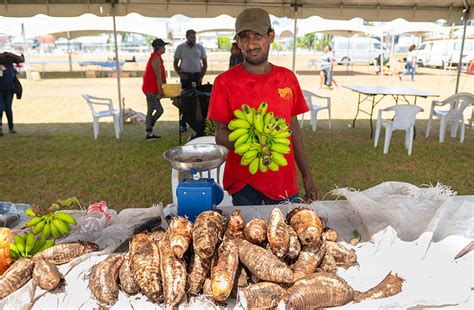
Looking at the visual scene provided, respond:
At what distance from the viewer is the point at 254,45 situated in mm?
2281

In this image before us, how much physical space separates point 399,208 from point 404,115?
544cm

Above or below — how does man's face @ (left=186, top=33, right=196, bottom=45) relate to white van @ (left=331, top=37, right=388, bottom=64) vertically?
below

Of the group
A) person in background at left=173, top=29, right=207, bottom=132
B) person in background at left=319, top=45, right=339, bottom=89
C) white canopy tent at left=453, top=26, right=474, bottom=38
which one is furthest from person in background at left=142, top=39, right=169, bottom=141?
white canopy tent at left=453, top=26, right=474, bottom=38

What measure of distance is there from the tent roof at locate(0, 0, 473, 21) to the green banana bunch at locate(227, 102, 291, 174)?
6.23 meters

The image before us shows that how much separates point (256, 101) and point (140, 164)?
455cm

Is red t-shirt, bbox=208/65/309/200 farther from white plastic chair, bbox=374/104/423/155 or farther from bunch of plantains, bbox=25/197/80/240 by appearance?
white plastic chair, bbox=374/104/423/155

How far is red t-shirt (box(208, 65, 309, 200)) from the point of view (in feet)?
7.80

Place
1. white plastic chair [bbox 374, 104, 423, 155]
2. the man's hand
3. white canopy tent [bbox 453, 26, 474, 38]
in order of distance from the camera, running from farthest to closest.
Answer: white canopy tent [bbox 453, 26, 474, 38] < white plastic chair [bbox 374, 104, 423, 155] < the man's hand

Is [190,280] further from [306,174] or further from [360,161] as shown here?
[360,161]

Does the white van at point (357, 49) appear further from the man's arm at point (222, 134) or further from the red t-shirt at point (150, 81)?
the man's arm at point (222, 134)

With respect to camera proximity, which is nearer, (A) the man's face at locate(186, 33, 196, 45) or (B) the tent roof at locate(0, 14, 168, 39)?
(A) the man's face at locate(186, 33, 196, 45)

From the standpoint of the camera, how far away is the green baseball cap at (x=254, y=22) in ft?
7.20

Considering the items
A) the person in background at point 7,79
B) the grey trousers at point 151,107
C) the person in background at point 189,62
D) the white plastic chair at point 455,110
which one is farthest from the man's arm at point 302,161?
the person in background at point 7,79

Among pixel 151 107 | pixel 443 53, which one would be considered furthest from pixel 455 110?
pixel 443 53
